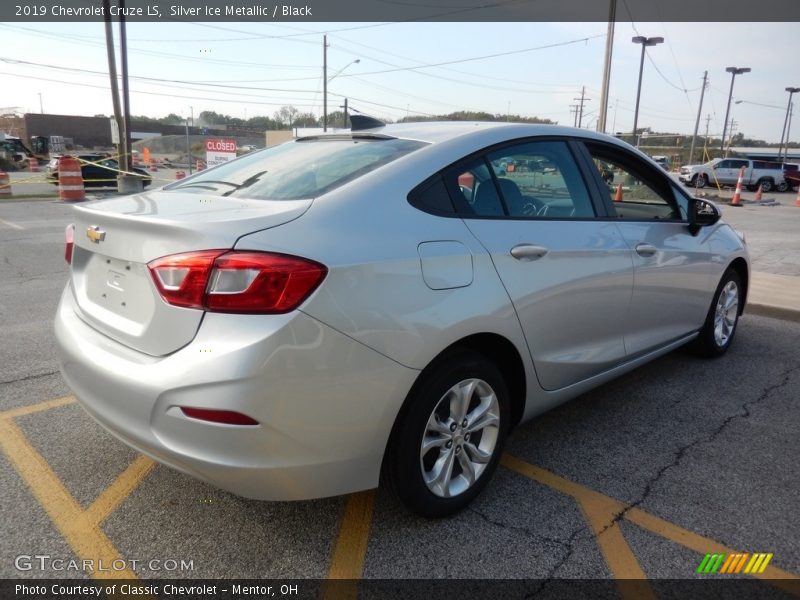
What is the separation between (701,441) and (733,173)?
33860mm

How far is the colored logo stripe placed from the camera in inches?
91.4

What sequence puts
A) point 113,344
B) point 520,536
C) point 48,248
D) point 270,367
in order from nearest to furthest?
1. point 270,367
2. point 113,344
3. point 520,536
4. point 48,248

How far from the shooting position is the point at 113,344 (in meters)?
2.29

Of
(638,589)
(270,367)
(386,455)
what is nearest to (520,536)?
(638,589)

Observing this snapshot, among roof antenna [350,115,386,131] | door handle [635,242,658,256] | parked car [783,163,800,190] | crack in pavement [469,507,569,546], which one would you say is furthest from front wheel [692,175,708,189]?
crack in pavement [469,507,569,546]

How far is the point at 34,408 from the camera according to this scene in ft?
11.5

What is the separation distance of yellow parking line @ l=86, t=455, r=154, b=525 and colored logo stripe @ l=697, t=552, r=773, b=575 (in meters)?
2.38

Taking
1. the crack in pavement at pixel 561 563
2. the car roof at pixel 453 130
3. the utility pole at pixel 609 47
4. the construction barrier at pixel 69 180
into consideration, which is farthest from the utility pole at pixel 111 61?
the crack in pavement at pixel 561 563

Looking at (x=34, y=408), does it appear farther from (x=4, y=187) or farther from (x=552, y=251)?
(x=4, y=187)

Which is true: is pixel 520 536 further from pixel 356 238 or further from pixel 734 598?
pixel 356 238

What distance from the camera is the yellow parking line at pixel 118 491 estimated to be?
8.36 ft

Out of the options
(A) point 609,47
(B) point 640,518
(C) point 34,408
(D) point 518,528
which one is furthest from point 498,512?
(A) point 609,47

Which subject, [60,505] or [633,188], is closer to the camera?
[60,505]

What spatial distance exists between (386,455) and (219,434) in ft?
2.21
